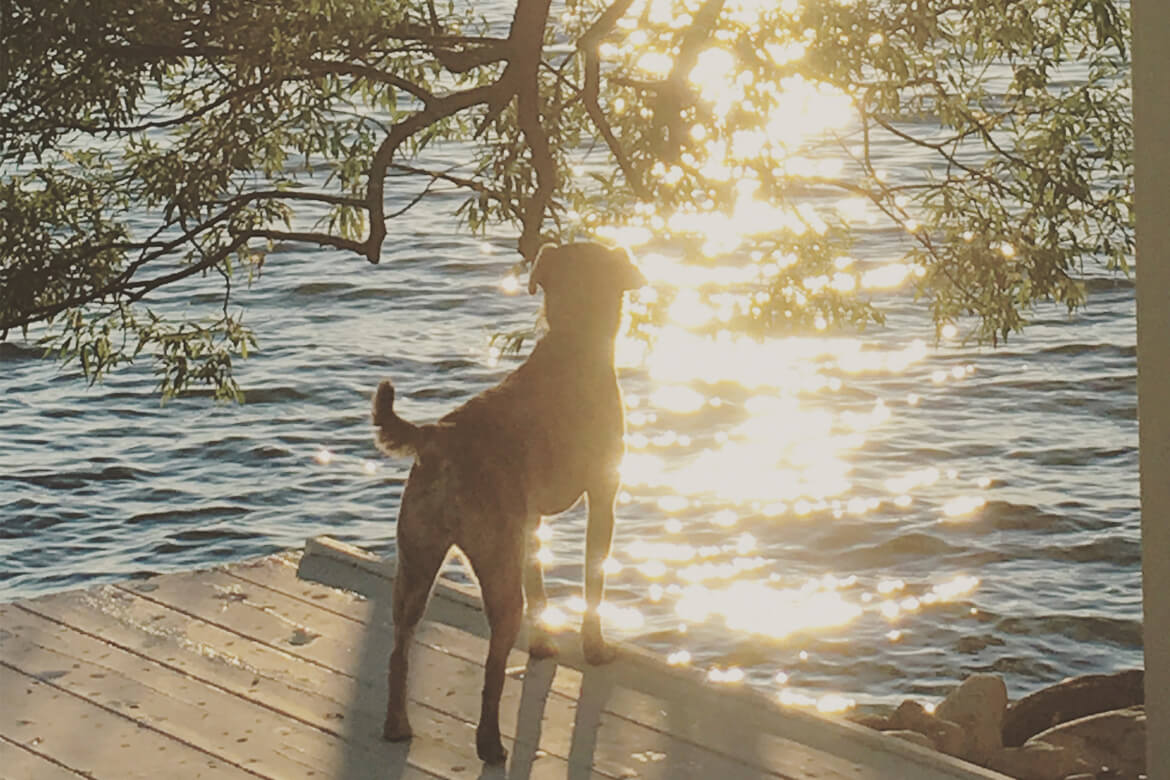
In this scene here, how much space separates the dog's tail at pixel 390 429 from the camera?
6328 millimetres

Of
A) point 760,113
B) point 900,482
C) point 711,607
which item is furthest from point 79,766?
point 900,482

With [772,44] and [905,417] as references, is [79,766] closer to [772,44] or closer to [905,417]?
[772,44]

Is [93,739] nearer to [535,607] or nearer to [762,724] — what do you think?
[535,607]

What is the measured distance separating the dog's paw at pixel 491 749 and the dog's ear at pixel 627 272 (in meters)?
1.89

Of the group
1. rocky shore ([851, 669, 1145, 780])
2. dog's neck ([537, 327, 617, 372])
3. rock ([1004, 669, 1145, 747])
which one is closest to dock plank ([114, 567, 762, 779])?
dog's neck ([537, 327, 617, 372])

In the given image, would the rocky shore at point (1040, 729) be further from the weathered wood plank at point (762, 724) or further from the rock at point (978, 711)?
Answer: the weathered wood plank at point (762, 724)

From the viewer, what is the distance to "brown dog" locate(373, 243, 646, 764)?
6.44 m

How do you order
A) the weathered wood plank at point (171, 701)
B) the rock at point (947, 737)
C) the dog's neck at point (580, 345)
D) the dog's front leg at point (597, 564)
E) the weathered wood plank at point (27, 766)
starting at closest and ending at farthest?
the weathered wood plank at point (27, 766) < the weathered wood plank at point (171, 701) < the dog's neck at point (580, 345) < the dog's front leg at point (597, 564) < the rock at point (947, 737)

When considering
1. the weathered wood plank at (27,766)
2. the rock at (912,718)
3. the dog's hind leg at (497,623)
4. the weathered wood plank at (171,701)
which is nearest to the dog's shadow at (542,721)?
the dog's hind leg at (497,623)

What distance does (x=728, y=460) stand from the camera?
66.6 ft

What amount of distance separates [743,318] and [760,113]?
2.76 m

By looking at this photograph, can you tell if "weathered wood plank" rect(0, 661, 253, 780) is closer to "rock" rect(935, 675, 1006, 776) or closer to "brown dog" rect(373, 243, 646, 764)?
"brown dog" rect(373, 243, 646, 764)

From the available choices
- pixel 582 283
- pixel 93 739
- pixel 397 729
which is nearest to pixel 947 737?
pixel 582 283

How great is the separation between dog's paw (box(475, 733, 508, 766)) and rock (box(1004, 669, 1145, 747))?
209 inches
